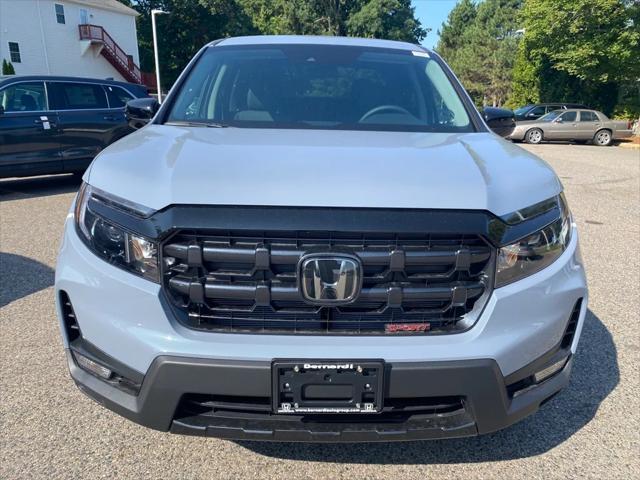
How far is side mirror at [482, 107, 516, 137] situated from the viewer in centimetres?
322

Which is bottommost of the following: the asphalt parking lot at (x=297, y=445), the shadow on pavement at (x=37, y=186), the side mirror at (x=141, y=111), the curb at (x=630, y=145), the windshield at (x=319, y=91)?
the curb at (x=630, y=145)

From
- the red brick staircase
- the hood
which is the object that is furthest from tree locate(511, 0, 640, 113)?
the red brick staircase

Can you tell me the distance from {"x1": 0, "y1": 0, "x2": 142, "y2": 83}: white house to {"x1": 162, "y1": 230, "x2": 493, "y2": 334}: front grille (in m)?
35.2

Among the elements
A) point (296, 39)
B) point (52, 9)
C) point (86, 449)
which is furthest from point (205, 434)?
point (52, 9)

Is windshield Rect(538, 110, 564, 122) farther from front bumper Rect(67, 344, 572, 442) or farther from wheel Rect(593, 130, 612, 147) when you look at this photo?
front bumper Rect(67, 344, 572, 442)

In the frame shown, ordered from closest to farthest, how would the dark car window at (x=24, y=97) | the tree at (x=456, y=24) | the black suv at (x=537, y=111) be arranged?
the dark car window at (x=24, y=97) < the black suv at (x=537, y=111) < the tree at (x=456, y=24)

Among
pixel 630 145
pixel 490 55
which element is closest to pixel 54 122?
pixel 630 145

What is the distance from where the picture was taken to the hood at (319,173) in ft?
5.79

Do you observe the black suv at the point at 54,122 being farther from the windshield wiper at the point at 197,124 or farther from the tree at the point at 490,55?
the tree at the point at 490,55

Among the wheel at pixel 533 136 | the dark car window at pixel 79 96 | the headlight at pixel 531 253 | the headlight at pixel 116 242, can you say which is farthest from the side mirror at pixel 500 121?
the wheel at pixel 533 136

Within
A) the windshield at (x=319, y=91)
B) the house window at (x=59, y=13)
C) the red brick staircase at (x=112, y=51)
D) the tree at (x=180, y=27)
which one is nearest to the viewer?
the windshield at (x=319, y=91)

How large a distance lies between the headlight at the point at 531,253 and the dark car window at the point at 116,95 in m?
8.67

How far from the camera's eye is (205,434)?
180 cm

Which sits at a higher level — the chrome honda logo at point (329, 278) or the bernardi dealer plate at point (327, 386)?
the chrome honda logo at point (329, 278)
